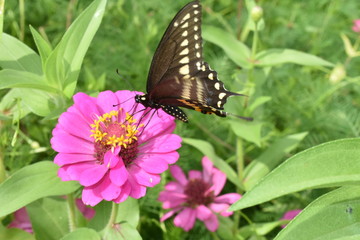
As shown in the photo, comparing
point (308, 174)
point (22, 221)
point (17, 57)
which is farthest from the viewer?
point (22, 221)

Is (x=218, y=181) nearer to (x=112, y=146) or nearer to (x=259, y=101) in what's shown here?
(x=259, y=101)

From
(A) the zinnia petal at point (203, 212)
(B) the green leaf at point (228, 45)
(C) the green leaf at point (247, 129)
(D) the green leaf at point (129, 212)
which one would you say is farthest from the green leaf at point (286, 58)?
(D) the green leaf at point (129, 212)

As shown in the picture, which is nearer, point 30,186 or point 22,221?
point 30,186

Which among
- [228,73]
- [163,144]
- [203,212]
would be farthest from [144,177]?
[228,73]

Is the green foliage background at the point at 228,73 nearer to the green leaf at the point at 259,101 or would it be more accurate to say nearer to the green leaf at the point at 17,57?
the green leaf at the point at 259,101

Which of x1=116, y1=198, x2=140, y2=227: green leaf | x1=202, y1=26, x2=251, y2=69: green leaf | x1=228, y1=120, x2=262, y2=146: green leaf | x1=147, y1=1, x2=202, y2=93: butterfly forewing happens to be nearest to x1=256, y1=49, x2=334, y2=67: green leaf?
x1=202, y1=26, x2=251, y2=69: green leaf

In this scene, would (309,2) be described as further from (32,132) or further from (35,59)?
(35,59)
